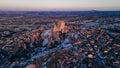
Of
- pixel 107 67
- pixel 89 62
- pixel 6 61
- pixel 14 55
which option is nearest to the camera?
pixel 107 67

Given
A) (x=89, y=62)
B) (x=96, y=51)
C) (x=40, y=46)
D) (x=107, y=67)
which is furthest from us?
(x=40, y=46)

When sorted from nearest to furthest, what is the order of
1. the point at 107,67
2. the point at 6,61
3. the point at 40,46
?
the point at 107,67 → the point at 6,61 → the point at 40,46

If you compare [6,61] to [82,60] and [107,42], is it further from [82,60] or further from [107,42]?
[107,42]

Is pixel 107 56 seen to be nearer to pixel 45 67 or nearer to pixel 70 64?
pixel 70 64

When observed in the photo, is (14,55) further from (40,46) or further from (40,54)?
(40,46)

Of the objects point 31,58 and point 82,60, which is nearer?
point 82,60

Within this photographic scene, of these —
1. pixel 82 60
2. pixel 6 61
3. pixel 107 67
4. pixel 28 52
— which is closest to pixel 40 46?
pixel 28 52

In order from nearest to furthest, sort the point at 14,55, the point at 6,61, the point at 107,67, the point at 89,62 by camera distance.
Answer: the point at 107,67
the point at 89,62
the point at 6,61
the point at 14,55

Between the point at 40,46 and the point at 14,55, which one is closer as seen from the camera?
the point at 14,55

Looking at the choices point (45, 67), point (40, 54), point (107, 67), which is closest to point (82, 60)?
point (107, 67)
